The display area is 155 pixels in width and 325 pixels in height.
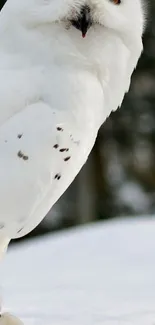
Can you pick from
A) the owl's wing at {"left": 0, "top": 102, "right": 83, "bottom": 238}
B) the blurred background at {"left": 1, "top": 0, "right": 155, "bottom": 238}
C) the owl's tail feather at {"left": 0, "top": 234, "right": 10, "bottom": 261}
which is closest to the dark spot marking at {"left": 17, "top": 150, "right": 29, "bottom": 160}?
the owl's wing at {"left": 0, "top": 102, "right": 83, "bottom": 238}

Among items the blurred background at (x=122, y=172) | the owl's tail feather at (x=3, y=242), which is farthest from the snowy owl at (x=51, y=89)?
the blurred background at (x=122, y=172)

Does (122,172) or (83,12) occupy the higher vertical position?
(83,12)

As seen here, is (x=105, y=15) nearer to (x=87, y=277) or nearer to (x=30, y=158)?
(x=30, y=158)

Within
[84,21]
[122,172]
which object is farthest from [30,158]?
[122,172]

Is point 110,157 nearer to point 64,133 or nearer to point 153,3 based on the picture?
Result: point 153,3

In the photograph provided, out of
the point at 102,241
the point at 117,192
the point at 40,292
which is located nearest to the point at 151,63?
the point at 117,192

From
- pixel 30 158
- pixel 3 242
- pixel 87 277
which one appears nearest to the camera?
pixel 30 158

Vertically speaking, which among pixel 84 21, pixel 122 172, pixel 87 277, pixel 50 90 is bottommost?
pixel 122 172
